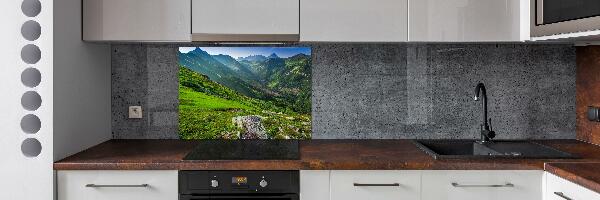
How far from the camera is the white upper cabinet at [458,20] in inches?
A: 107

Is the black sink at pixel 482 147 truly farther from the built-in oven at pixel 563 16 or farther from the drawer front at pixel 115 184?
the drawer front at pixel 115 184

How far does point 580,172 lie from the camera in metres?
2.16

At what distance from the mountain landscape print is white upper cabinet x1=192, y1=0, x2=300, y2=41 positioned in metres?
0.42

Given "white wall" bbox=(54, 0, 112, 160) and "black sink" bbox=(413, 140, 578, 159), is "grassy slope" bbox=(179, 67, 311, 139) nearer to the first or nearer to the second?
"white wall" bbox=(54, 0, 112, 160)

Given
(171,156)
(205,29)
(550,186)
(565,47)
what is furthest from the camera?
(565,47)

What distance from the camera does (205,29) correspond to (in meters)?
2.73

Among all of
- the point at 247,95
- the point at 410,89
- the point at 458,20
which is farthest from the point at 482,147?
the point at 247,95

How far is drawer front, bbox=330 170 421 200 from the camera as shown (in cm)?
243

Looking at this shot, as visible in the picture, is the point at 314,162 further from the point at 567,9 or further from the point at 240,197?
the point at 567,9
